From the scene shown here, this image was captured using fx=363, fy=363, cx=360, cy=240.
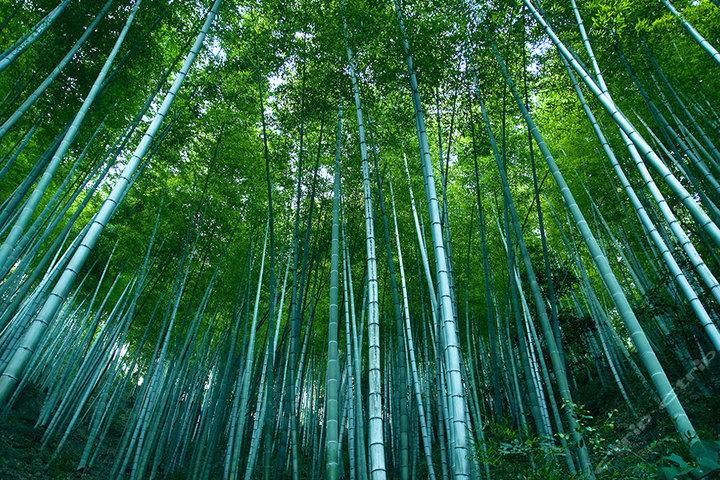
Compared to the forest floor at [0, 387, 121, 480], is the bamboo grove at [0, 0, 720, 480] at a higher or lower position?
higher

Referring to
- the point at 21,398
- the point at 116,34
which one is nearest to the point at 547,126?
the point at 116,34

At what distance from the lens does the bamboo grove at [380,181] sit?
7.88 ft

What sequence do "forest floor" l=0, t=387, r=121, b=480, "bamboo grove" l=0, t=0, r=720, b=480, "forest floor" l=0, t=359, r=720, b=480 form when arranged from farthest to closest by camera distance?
"forest floor" l=0, t=387, r=121, b=480, "forest floor" l=0, t=359, r=720, b=480, "bamboo grove" l=0, t=0, r=720, b=480

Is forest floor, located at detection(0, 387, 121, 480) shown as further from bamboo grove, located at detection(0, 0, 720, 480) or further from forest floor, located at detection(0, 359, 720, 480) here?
bamboo grove, located at detection(0, 0, 720, 480)

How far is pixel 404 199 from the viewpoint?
6.27m

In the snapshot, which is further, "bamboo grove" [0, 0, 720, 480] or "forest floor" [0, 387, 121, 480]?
"forest floor" [0, 387, 121, 480]

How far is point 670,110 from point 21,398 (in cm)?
1237

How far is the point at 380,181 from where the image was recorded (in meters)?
4.42

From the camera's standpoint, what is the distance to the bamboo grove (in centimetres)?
240

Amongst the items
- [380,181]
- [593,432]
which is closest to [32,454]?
[380,181]

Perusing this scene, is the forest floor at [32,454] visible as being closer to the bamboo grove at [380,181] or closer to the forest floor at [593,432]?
the forest floor at [593,432]

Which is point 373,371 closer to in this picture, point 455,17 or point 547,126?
point 455,17

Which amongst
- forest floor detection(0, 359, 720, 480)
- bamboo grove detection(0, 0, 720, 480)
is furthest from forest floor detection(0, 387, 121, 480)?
bamboo grove detection(0, 0, 720, 480)

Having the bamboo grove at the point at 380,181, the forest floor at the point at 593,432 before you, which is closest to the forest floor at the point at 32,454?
the forest floor at the point at 593,432
